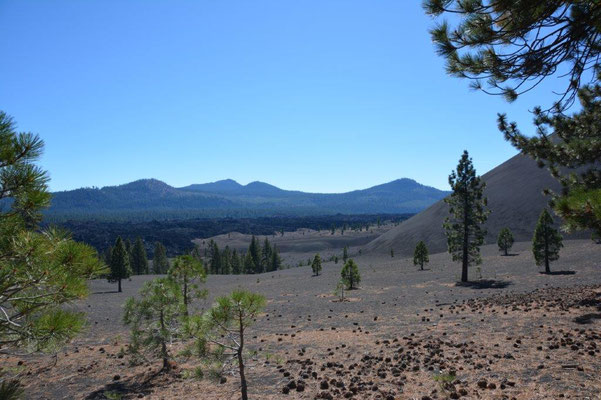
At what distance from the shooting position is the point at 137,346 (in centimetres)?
1230

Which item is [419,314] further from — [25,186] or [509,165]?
[509,165]

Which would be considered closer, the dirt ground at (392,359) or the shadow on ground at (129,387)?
the dirt ground at (392,359)

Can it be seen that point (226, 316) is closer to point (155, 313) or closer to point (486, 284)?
point (155, 313)

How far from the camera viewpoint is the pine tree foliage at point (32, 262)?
13.0 ft

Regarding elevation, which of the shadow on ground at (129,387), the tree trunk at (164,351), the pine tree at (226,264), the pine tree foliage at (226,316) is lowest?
the pine tree at (226,264)

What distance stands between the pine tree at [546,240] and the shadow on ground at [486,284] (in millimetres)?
4692

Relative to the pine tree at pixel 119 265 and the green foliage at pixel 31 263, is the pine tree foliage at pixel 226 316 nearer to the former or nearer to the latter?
the green foliage at pixel 31 263

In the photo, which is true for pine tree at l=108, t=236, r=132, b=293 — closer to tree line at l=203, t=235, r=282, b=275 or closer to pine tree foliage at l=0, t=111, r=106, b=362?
tree line at l=203, t=235, r=282, b=275

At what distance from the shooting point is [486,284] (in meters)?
28.5

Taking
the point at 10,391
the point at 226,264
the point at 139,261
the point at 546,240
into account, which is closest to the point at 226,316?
the point at 10,391

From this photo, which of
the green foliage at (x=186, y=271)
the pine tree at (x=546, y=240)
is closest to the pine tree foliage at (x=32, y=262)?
the green foliage at (x=186, y=271)

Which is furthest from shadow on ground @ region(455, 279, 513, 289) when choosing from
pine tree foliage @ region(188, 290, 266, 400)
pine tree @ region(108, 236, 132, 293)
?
pine tree @ region(108, 236, 132, 293)

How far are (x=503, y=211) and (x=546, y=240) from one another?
56537mm

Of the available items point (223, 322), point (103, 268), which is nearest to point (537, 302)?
point (223, 322)
